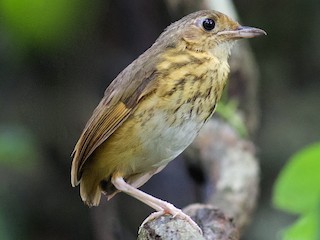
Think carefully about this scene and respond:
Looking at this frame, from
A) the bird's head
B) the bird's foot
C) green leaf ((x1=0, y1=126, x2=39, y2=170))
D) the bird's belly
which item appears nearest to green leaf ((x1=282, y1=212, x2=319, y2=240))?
the bird's foot

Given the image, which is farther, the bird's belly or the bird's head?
the bird's head

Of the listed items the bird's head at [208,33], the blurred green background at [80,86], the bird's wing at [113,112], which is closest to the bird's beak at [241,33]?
the bird's head at [208,33]

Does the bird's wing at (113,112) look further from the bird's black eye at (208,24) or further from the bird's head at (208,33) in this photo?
the bird's black eye at (208,24)

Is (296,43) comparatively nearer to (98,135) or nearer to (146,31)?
(146,31)

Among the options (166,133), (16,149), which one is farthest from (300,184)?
(16,149)

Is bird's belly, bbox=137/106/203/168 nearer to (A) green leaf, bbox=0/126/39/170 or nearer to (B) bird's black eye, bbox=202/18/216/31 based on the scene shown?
(B) bird's black eye, bbox=202/18/216/31

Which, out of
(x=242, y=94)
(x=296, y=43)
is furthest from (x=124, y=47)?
(x=242, y=94)

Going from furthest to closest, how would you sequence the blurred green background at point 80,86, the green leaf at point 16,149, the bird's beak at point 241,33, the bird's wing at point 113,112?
the blurred green background at point 80,86 → the green leaf at point 16,149 → the bird's beak at point 241,33 → the bird's wing at point 113,112
